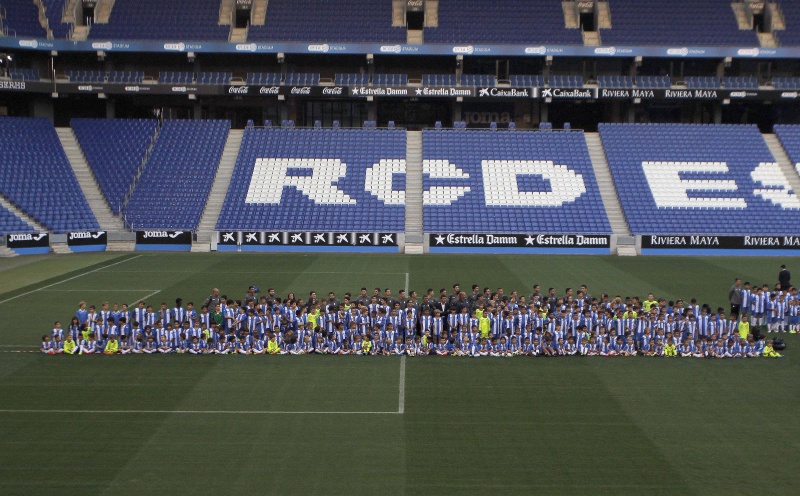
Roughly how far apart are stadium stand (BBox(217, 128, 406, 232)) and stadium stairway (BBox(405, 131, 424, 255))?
515mm

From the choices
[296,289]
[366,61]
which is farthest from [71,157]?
[296,289]

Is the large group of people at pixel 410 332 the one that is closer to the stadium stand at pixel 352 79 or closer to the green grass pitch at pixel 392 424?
the green grass pitch at pixel 392 424

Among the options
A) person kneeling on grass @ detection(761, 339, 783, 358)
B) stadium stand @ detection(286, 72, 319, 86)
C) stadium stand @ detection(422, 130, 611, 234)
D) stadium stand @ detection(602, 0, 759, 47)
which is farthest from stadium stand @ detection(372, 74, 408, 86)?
person kneeling on grass @ detection(761, 339, 783, 358)

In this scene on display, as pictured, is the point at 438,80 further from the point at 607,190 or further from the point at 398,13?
the point at 607,190

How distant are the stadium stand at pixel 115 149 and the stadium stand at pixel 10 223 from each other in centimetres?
450

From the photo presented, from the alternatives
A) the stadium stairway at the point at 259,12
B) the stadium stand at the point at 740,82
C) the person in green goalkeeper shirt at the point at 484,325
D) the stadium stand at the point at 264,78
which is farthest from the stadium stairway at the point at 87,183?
the stadium stand at the point at 740,82

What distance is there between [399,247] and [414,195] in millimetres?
4704

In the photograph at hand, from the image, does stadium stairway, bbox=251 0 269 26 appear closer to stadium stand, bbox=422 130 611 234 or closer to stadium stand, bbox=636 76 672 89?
stadium stand, bbox=422 130 611 234

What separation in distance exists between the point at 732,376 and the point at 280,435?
389 inches

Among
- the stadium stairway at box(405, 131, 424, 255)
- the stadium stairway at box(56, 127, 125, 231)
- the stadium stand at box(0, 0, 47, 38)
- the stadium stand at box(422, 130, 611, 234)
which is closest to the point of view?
the stadium stairway at box(405, 131, 424, 255)

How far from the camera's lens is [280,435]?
41.5ft

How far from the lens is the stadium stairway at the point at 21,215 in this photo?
36.0 m

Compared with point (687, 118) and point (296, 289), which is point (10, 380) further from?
point (687, 118)

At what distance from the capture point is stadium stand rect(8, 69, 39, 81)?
141 ft
